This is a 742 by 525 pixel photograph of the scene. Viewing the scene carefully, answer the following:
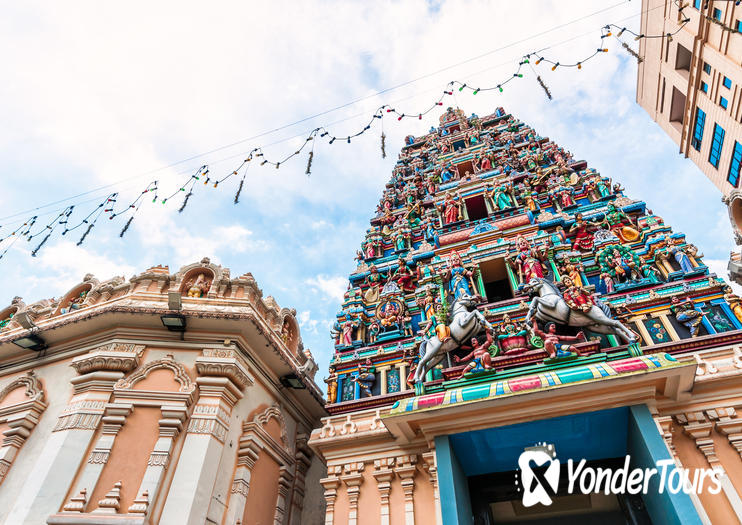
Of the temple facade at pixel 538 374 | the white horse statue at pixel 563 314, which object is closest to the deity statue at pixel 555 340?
the temple facade at pixel 538 374

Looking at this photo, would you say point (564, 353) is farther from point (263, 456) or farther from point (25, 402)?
point (25, 402)

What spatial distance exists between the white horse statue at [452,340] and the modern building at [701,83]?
33.0 ft

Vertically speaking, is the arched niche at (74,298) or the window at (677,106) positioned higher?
the window at (677,106)

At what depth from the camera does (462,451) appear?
8680 mm

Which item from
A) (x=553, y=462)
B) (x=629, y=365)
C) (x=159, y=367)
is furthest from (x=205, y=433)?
(x=629, y=365)

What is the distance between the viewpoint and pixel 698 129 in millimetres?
21156

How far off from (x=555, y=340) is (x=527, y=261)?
332cm

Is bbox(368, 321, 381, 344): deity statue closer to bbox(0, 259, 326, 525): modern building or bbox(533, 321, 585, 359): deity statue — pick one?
bbox(0, 259, 326, 525): modern building

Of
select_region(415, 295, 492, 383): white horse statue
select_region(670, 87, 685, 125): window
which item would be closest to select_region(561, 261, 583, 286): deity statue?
select_region(415, 295, 492, 383): white horse statue

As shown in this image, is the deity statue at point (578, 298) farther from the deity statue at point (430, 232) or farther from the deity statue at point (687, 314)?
the deity statue at point (430, 232)

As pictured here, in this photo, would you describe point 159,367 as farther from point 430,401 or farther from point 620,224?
point 620,224

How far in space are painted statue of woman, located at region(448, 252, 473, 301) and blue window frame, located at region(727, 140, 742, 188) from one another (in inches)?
590

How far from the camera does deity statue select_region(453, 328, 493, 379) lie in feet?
31.7

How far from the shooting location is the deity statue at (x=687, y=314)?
9.27 metres
